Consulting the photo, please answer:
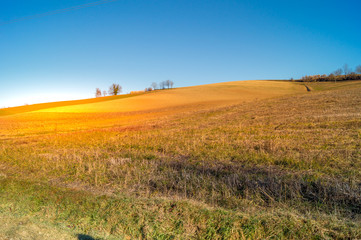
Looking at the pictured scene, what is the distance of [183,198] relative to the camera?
5348mm

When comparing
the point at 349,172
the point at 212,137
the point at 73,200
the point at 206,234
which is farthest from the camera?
the point at 212,137

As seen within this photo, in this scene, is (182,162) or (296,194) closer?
(296,194)

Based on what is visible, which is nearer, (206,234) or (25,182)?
(206,234)

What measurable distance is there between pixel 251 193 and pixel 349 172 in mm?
3125

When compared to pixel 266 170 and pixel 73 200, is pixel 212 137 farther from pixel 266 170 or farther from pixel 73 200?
pixel 73 200

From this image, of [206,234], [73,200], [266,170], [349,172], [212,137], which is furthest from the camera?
[212,137]

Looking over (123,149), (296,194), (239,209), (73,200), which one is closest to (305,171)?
(296,194)

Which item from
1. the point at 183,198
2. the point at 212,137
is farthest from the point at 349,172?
the point at 212,137

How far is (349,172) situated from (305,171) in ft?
3.66

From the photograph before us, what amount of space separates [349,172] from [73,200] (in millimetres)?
7368

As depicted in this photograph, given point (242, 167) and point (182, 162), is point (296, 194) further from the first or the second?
point (182, 162)

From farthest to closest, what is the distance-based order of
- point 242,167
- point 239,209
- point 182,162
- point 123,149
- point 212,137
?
1. point 212,137
2. point 123,149
3. point 182,162
4. point 242,167
5. point 239,209

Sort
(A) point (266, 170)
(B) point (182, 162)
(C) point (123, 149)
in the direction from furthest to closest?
(C) point (123, 149) → (B) point (182, 162) → (A) point (266, 170)

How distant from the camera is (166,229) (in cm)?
412
